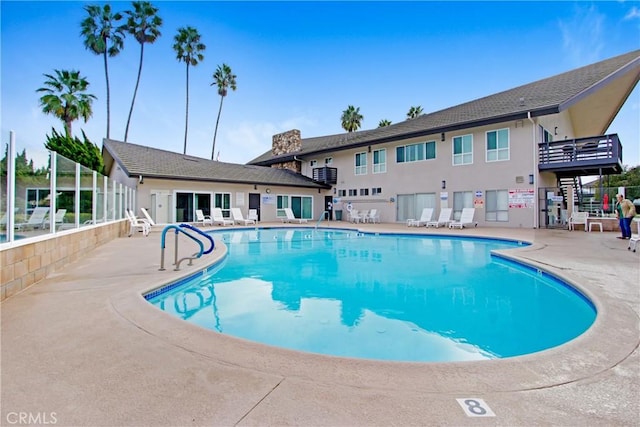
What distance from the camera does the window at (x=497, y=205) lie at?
14.2 metres

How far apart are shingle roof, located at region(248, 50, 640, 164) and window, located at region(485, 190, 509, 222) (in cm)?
319

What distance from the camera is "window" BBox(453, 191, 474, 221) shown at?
50.3 feet

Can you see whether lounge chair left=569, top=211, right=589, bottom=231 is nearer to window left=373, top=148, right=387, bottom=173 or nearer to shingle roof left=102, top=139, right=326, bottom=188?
window left=373, top=148, right=387, bottom=173

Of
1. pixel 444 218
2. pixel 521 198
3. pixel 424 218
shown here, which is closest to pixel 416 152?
pixel 424 218

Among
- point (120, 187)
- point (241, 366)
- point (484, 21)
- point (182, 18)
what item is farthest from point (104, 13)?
point (241, 366)

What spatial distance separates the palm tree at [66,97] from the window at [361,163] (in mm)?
18679

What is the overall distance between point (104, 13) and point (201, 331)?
31836mm

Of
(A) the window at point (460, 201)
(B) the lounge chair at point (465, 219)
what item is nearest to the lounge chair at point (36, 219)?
(B) the lounge chair at point (465, 219)

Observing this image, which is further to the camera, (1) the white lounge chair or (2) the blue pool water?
(1) the white lounge chair

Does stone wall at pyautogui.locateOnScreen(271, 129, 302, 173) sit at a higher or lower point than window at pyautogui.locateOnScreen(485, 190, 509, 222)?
higher

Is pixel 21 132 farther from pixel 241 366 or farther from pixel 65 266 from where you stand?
pixel 241 366

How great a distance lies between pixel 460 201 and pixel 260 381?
15.5 meters

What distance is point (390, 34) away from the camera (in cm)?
1692

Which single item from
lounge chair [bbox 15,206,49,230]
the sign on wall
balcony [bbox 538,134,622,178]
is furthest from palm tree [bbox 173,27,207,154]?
lounge chair [bbox 15,206,49,230]
